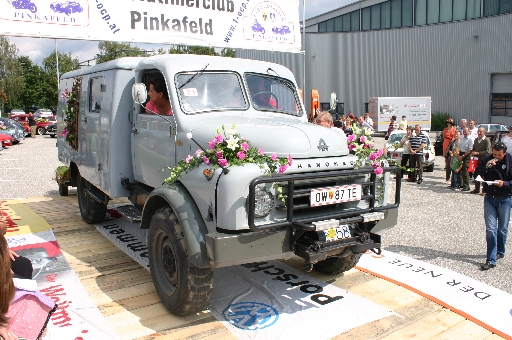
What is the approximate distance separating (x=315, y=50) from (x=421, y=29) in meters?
8.10

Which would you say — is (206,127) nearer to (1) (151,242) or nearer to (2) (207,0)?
(1) (151,242)

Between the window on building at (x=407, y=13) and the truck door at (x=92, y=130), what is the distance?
1398 inches

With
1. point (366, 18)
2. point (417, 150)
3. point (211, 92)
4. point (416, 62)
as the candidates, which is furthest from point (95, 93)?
point (366, 18)

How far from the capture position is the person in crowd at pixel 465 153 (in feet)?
38.3

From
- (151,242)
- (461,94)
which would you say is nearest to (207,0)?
(151,242)

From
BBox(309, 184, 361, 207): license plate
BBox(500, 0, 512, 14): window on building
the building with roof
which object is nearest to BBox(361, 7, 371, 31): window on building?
the building with roof

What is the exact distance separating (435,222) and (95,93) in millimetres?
6103

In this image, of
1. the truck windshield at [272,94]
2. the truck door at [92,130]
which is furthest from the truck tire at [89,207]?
the truck windshield at [272,94]

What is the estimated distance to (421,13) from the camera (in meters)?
37.1

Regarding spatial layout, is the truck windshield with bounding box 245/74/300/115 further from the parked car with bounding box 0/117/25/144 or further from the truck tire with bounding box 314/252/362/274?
the parked car with bounding box 0/117/25/144

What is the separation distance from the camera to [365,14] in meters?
41.2

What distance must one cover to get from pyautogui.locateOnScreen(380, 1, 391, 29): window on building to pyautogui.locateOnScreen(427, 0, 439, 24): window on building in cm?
334

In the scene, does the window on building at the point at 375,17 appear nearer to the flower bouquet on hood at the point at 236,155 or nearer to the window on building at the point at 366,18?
the window on building at the point at 366,18

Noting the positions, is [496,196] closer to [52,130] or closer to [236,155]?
[236,155]
